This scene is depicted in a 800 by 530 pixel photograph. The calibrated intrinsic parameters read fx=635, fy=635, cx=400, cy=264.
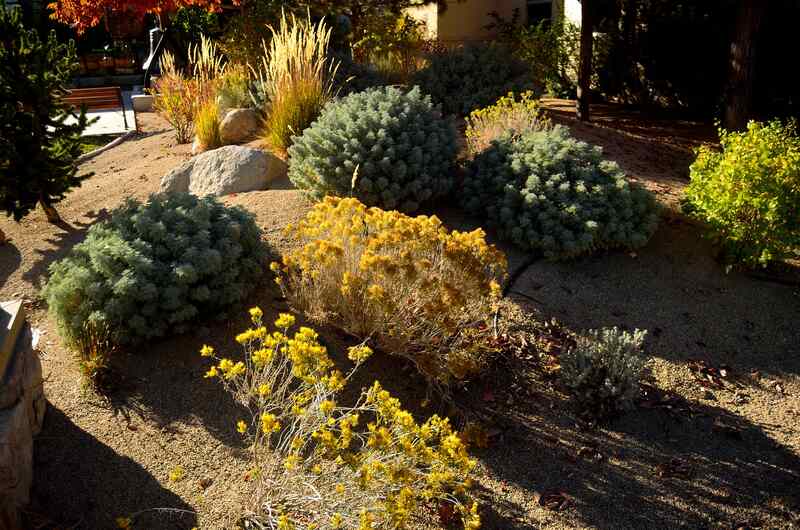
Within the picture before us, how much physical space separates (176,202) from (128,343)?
3.37ft

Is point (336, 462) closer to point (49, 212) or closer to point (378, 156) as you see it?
point (378, 156)

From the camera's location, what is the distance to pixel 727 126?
21.8 ft

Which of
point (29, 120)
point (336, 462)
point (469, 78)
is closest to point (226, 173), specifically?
point (29, 120)

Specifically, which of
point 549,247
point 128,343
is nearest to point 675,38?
point 549,247

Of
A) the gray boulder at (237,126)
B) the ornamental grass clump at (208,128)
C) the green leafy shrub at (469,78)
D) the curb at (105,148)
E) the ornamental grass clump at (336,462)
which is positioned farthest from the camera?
the curb at (105,148)

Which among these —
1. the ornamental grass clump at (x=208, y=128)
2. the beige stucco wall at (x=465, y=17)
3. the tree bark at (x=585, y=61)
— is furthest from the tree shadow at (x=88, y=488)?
the beige stucco wall at (x=465, y=17)

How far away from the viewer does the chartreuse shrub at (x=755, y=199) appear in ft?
14.8

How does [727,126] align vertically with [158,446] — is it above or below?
above

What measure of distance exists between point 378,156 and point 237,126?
315cm

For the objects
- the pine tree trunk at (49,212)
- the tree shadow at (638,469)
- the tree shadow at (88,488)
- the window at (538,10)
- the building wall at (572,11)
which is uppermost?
the window at (538,10)

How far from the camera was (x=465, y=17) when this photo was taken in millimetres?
13703

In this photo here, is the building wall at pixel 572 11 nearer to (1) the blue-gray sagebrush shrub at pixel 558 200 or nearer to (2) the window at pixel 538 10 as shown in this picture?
(2) the window at pixel 538 10

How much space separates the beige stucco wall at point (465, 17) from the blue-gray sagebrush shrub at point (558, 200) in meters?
8.93

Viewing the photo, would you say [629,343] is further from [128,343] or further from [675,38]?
[675,38]
